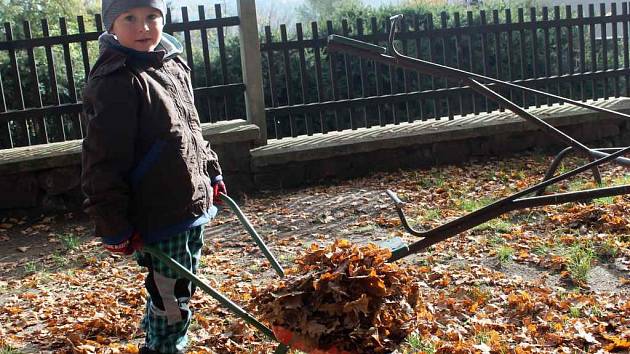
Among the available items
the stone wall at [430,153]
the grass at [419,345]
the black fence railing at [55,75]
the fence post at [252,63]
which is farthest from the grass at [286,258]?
the black fence railing at [55,75]

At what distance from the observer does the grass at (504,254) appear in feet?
15.5

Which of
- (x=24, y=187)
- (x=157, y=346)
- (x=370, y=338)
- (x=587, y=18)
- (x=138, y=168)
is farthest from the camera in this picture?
(x=587, y=18)

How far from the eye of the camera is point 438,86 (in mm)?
9117

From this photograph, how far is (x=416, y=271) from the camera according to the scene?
178 inches

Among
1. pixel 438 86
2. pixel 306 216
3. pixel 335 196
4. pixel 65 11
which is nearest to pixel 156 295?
pixel 306 216

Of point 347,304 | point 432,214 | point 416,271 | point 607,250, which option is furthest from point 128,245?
point 432,214

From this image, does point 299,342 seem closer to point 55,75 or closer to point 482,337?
point 482,337

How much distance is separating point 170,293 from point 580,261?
8.35ft

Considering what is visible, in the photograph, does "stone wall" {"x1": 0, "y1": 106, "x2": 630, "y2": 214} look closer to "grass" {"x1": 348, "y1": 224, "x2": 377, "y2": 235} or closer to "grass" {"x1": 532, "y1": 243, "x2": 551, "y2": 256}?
"grass" {"x1": 348, "y1": 224, "x2": 377, "y2": 235}

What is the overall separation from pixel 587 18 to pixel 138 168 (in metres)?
7.08

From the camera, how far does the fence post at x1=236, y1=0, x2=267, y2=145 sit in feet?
24.1

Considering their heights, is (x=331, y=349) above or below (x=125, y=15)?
below

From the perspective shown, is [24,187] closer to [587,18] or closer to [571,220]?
[571,220]

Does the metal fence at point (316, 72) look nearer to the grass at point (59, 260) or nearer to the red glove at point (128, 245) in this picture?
the grass at point (59, 260)
